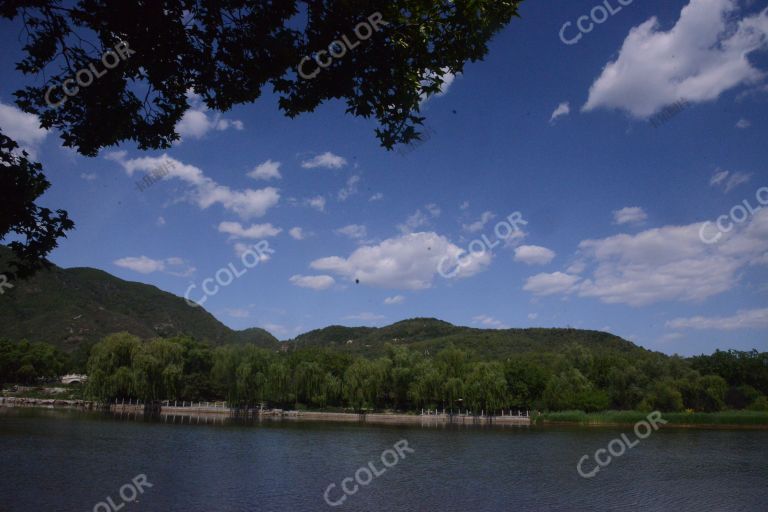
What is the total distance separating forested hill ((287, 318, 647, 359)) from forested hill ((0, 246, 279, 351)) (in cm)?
2734

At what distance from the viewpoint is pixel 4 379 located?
74000 mm

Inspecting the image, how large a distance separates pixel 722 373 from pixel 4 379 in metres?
91.0

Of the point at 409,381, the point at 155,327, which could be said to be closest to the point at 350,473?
the point at 409,381

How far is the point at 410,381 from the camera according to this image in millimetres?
55219

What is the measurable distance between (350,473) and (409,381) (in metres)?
36.9

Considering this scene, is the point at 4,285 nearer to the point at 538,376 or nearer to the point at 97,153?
the point at 97,153


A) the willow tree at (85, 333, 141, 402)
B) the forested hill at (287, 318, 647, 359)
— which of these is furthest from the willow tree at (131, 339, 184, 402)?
the forested hill at (287, 318, 647, 359)
